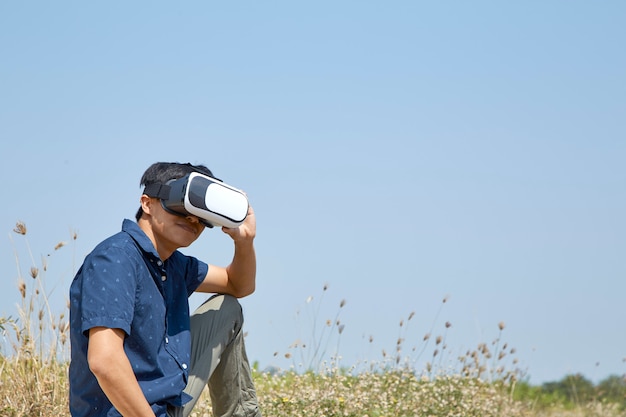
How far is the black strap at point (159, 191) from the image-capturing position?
3.54m

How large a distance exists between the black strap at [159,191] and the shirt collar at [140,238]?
0.16 meters

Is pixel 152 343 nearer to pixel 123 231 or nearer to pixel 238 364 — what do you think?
pixel 123 231

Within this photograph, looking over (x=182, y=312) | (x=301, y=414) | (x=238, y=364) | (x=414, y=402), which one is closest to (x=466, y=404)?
(x=414, y=402)

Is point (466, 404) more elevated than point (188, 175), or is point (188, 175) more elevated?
point (188, 175)

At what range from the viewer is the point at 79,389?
3.47 meters

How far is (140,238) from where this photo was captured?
342cm

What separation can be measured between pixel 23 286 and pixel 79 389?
7.36ft

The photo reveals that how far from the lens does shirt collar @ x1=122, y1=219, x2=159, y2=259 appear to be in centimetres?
341

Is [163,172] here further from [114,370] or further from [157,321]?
[114,370]

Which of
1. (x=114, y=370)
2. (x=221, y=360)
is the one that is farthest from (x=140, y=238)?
(x=221, y=360)

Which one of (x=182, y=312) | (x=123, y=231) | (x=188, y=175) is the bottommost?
(x=182, y=312)

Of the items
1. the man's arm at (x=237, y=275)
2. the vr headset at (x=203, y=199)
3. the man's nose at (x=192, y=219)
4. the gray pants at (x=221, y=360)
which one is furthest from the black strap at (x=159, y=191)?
the gray pants at (x=221, y=360)

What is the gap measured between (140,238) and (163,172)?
340 millimetres

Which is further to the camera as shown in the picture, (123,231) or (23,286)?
(23,286)
